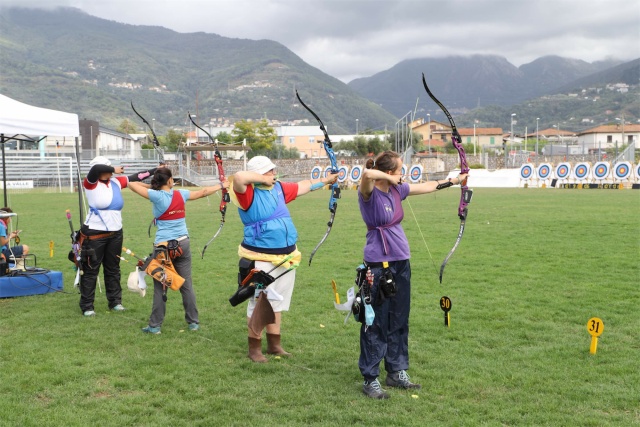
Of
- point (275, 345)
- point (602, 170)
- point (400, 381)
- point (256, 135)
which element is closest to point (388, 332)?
point (400, 381)

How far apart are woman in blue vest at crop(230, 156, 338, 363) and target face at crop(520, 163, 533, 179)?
117 ft

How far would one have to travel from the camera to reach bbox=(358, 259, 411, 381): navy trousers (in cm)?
438

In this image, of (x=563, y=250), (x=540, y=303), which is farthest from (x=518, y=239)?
(x=540, y=303)

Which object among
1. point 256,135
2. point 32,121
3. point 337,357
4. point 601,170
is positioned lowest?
point 337,357

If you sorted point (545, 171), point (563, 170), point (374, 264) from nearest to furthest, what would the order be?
1. point (374, 264)
2. point (563, 170)
3. point (545, 171)

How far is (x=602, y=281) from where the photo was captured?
8031mm

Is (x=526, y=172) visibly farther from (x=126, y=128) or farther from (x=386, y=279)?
(x=126, y=128)

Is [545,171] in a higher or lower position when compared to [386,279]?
lower

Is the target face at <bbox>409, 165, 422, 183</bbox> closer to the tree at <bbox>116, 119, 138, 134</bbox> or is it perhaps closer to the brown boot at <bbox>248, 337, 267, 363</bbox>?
the brown boot at <bbox>248, 337, 267, 363</bbox>

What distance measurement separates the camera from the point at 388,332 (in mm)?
4520

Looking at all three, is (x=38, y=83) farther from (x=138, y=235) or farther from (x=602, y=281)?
(x=602, y=281)

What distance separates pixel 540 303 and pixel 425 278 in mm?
1968

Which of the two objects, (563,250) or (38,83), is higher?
(38,83)

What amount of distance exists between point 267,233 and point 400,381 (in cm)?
158
